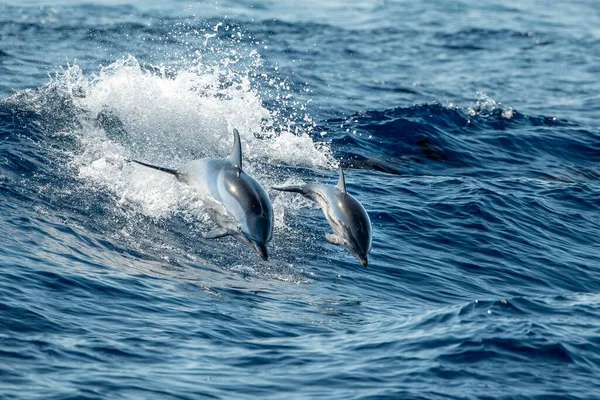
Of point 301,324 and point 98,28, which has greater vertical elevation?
point 98,28

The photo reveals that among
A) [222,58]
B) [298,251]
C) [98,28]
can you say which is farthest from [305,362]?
[98,28]

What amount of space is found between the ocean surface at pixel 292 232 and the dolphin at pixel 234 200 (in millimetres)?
1166

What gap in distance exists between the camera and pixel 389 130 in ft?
72.9

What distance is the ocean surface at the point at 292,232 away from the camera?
393 inches

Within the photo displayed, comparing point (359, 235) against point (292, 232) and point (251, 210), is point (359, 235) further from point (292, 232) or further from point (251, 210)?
point (292, 232)

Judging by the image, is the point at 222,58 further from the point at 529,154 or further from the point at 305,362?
the point at 305,362

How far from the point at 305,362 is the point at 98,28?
23438 millimetres

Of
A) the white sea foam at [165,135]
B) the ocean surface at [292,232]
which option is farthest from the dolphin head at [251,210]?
the white sea foam at [165,135]

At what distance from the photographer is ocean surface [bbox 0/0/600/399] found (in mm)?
9992

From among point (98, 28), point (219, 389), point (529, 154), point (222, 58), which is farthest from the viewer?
point (98, 28)

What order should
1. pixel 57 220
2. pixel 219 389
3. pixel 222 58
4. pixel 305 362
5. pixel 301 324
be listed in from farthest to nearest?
pixel 222 58, pixel 57 220, pixel 301 324, pixel 305 362, pixel 219 389

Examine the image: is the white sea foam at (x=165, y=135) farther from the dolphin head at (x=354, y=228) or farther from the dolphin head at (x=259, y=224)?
the dolphin head at (x=259, y=224)

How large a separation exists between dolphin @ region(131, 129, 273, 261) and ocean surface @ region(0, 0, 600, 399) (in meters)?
1.17

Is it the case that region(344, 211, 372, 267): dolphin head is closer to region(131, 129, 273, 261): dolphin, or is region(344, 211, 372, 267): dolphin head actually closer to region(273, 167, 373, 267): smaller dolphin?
region(273, 167, 373, 267): smaller dolphin
